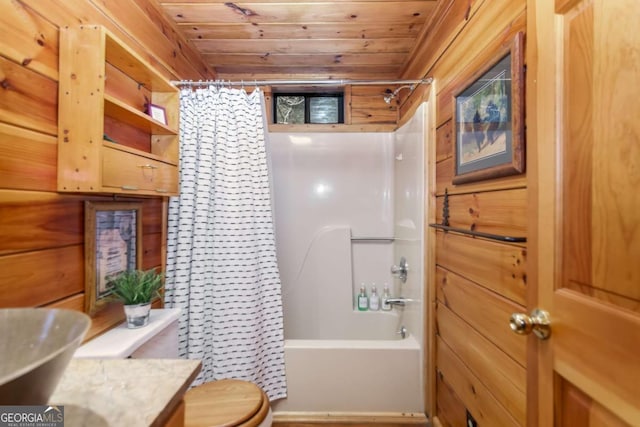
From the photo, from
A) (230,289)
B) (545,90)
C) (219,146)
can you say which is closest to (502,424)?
(545,90)

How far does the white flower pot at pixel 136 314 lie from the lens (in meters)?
1.16

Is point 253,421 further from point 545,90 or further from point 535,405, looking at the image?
point 545,90

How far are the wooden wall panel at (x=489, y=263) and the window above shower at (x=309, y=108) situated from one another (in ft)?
5.23

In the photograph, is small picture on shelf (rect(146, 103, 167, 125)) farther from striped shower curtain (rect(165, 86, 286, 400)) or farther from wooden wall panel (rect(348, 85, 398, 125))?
wooden wall panel (rect(348, 85, 398, 125))

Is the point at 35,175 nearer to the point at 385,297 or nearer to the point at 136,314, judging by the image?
the point at 136,314

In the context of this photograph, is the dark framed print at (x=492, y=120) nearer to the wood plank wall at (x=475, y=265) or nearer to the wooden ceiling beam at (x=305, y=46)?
the wood plank wall at (x=475, y=265)

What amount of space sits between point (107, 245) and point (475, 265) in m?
1.53

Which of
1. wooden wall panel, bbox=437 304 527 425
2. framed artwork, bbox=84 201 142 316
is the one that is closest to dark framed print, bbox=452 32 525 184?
wooden wall panel, bbox=437 304 527 425

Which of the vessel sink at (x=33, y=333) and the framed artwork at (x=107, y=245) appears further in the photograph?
the framed artwork at (x=107, y=245)

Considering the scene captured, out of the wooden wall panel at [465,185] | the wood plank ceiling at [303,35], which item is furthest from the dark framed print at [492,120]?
the wood plank ceiling at [303,35]

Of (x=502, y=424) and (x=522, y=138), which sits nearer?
(x=522, y=138)

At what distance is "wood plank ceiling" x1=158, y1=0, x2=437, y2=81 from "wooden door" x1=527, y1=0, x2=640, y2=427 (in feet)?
3.83

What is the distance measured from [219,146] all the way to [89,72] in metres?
0.71

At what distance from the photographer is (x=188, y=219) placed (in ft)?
5.26
